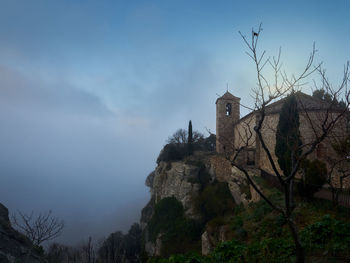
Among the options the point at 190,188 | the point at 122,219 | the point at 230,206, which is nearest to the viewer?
the point at 230,206

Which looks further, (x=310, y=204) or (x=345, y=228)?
(x=310, y=204)

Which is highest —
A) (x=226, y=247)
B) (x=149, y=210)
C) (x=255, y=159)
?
(x=255, y=159)

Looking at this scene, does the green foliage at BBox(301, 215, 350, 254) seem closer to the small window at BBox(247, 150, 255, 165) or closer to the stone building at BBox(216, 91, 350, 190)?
the stone building at BBox(216, 91, 350, 190)

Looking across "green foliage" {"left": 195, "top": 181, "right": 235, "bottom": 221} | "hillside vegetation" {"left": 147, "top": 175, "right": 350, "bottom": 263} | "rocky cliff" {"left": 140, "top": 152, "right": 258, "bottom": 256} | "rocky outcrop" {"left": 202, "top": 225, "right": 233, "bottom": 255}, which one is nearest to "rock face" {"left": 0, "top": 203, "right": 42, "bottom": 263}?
"hillside vegetation" {"left": 147, "top": 175, "right": 350, "bottom": 263}

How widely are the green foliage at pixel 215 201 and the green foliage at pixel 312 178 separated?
880 cm

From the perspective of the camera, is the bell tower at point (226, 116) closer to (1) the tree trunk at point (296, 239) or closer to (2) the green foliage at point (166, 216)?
(2) the green foliage at point (166, 216)

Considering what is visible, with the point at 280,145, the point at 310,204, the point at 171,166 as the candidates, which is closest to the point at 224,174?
the point at 280,145

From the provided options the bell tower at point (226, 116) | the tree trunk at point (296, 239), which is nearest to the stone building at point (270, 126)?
the bell tower at point (226, 116)

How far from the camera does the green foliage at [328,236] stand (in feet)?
13.7

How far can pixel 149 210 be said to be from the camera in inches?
1268

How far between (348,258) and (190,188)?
18013 mm

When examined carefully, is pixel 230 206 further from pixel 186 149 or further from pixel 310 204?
pixel 186 149

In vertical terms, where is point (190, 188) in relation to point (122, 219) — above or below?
above

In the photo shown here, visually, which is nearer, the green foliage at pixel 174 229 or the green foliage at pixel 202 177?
the green foliage at pixel 174 229
